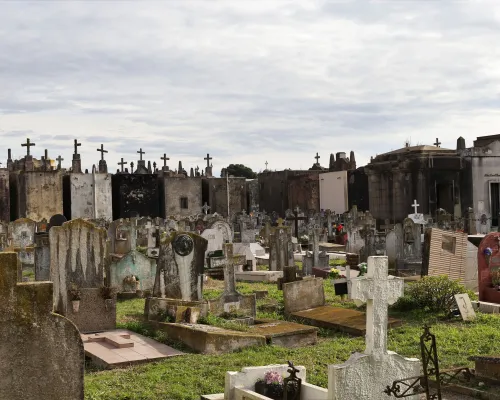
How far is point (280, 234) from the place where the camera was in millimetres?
17734

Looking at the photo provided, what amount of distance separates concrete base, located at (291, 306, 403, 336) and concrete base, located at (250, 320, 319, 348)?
628 millimetres

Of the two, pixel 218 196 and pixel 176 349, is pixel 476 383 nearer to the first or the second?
pixel 176 349

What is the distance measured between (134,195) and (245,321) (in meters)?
29.6

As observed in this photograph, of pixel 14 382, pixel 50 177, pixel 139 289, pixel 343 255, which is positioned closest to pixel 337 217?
pixel 343 255

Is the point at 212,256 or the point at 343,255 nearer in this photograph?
the point at 212,256

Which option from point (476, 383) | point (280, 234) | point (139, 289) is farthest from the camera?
point (280, 234)

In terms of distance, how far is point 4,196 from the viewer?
3562cm

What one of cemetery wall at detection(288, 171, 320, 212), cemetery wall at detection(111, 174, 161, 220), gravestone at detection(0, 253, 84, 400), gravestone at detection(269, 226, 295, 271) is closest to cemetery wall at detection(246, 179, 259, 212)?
cemetery wall at detection(288, 171, 320, 212)

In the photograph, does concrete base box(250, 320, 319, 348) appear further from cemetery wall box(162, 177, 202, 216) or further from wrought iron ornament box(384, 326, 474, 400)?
cemetery wall box(162, 177, 202, 216)

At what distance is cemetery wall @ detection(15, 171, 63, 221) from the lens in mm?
35719

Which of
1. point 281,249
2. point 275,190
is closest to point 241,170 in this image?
point 275,190

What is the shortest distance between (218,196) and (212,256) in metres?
24.7

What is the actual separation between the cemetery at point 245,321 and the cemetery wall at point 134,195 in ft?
60.6

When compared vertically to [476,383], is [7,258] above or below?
above
